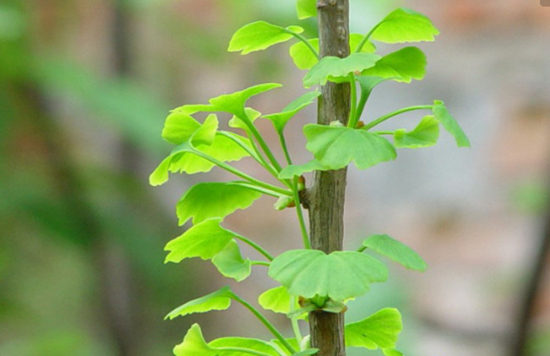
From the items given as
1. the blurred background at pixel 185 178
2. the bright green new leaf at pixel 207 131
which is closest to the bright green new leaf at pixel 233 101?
the bright green new leaf at pixel 207 131

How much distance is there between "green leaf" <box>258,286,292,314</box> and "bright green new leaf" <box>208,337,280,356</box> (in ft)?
0.06

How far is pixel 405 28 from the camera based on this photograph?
22 cm

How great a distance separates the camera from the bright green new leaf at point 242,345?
215 mm

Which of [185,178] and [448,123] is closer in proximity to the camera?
[448,123]

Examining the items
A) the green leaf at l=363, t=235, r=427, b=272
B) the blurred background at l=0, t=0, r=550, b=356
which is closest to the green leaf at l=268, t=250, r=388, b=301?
the green leaf at l=363, t=235, r=427, b=272

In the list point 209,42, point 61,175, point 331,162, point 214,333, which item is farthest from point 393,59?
point 214,333

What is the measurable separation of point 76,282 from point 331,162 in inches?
54.4

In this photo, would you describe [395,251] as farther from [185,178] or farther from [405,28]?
[185,178]

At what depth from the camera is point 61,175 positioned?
1030mm

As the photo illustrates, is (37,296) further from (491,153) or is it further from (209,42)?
(491,153)

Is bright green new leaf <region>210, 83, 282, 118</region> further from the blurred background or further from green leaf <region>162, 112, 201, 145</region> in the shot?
the blurred background

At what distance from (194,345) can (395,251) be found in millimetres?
55

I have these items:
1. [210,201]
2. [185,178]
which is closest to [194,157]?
[210,201]

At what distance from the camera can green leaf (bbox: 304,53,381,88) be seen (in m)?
0.18
